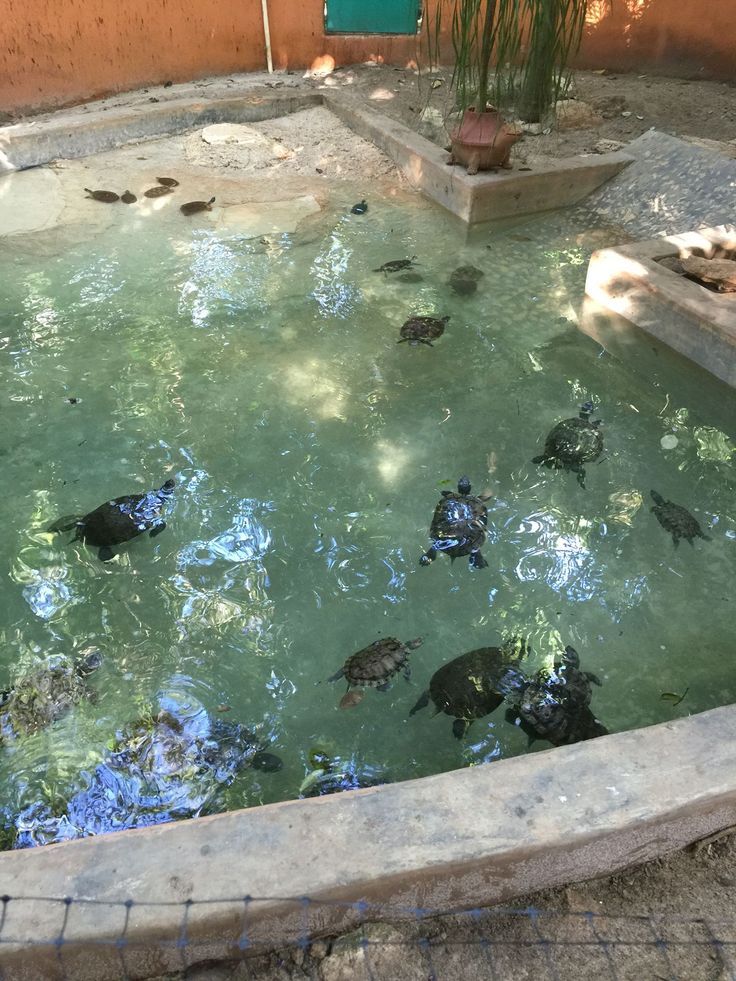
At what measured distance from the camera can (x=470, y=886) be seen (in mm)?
1595

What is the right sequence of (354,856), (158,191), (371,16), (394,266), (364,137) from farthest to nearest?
(371,16) → (364,137) → (158,191) → (394,266) → (354,856)

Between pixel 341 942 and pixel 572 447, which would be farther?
pixel 572 447

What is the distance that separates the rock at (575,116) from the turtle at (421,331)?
3866mm

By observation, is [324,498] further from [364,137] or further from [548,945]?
[364,137]

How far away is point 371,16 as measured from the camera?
7855mm

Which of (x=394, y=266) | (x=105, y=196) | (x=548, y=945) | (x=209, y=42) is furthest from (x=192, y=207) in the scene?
(x=548, y=945)

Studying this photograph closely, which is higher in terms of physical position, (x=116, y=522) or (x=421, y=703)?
(x=116, y=522)

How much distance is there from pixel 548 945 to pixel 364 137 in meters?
6.88

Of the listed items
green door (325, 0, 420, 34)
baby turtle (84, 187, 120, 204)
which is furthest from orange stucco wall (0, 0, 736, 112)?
baby turtle (84, 187, 120, 204)

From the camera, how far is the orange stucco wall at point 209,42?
6621 millimetres

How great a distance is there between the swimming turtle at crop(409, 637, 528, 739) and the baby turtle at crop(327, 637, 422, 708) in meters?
0.13

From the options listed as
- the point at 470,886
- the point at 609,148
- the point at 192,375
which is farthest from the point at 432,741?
the point at 609,148

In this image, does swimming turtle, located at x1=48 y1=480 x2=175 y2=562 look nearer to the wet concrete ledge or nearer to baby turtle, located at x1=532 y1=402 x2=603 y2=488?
the wet concrete ledge

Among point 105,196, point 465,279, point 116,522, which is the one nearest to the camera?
point 116,522
